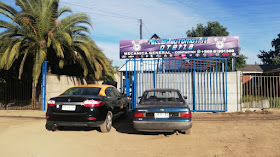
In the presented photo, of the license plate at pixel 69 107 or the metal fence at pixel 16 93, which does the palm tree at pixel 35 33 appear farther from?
the license plate at pixel 69 107

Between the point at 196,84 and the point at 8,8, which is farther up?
Result: the point at 8,8

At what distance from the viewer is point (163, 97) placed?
6016mm

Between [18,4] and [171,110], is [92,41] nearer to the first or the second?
[18,4]

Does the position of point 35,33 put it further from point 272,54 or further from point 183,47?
point 272,54

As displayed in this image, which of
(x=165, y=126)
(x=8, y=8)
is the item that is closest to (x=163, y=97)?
(x=165, y=126)

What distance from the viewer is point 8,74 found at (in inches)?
491

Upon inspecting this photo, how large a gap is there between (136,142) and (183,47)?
8.01 meters

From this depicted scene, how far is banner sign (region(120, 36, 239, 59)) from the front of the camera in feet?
36.8

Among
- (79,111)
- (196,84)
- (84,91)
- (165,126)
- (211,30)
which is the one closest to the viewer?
(165,126)

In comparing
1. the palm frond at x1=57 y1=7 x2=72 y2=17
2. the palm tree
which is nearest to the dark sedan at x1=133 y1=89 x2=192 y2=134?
the palm tree

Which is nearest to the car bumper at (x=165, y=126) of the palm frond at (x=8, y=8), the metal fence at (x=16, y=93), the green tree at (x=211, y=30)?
the metal fence at (x=16, y=93)

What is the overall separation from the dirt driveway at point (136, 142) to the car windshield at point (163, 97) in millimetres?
992

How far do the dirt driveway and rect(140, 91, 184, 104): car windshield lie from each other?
992 millimetres

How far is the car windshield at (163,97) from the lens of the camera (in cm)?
573
